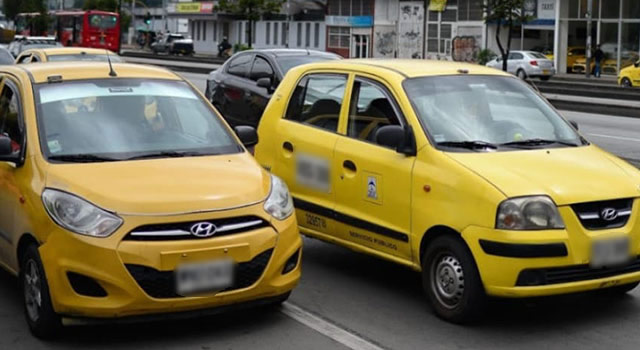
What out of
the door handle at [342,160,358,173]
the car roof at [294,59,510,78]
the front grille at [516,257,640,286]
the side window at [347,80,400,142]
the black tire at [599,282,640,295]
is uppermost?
the car roof at [294,59,510,78]

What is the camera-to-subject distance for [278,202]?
6418 mm

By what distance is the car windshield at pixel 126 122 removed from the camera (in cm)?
673

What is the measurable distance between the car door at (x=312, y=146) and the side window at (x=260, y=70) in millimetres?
6963

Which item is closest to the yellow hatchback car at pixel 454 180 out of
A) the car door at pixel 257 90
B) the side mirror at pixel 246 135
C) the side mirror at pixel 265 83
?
the side mirror at pixel 246 135

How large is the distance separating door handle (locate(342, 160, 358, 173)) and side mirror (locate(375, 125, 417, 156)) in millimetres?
411

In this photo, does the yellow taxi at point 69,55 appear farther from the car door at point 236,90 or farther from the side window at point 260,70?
the side window at point 260,70

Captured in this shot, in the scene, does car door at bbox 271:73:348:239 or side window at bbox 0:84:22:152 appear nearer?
side window at bbox 0:84:22:152

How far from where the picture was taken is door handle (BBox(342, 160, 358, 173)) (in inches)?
296

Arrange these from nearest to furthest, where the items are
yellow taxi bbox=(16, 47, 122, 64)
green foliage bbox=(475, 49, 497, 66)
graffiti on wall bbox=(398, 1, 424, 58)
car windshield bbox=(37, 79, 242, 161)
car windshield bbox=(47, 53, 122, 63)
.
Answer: car windshield bbox=(37, 79, 242, 161) → car windshield bbox=(47, 53, 122, 63) → yellow taxi bbox=(16, 47, 122, 64) → green foliage bbox=(475, 49, 497, 66) → graffiti on wall bbox=(398, 1, 424, 58)

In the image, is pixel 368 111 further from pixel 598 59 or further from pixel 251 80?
pixel 598 59

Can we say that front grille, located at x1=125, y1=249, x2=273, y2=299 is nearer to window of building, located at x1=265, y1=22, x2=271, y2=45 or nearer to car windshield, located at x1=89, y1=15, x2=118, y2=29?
car windshield, located at x1=89, y1=15, x2=118, y2=29

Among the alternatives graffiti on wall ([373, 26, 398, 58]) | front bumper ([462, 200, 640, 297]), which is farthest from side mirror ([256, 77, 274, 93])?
graffiti on wall ([373, 26, 398, 58])

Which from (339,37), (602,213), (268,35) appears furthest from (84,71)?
(268,35)

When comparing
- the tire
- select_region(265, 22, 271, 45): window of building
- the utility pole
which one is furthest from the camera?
select_region(265, 22, 271, 45): window of building
